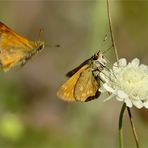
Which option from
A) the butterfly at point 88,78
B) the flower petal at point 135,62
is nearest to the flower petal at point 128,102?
the butterfly at point 88,78

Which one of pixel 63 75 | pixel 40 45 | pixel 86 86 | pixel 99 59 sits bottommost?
pixel 86 86

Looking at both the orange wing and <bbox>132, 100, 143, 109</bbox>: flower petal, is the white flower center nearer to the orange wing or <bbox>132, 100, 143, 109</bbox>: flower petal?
<bbox>132, 100, 143, 109</bbox>: flower petal

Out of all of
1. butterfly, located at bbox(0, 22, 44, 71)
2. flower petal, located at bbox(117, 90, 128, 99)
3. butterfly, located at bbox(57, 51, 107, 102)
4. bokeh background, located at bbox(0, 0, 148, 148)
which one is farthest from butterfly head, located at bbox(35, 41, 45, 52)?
bokeh background, located at bbox(0, 0, 148, 148)

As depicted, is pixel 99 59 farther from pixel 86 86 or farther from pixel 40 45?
pixel 40 45

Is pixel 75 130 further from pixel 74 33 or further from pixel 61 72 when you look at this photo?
pixel 74 33

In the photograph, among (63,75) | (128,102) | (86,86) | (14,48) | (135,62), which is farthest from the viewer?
(63,75)

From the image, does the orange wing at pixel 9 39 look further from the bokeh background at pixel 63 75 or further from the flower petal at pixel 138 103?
the bokeh background at pixel 63 75

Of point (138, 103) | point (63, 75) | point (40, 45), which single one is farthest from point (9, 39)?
point (63, 75)
